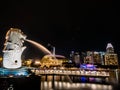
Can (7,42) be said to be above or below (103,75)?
above

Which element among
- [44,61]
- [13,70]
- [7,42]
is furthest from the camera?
[44,61]

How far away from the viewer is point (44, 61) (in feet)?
221

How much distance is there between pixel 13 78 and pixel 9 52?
10.1 meters

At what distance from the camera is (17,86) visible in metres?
23.0

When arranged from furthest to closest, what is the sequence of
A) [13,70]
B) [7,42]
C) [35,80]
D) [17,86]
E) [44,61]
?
[44,61] < [7,42] < [13,70] < [35,80] < [17,86]

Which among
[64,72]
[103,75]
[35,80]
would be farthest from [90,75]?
[35,80]

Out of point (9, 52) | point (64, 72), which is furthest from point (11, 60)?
point (64, 72)

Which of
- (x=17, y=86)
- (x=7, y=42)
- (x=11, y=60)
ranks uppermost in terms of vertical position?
(x=7, y=42)

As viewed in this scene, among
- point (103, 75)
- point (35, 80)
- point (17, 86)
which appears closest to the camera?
point (17, 86)

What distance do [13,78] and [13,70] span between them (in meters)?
6.72

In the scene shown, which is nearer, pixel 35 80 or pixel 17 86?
pixel 17 86

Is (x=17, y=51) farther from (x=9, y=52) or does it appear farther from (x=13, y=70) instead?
(x=13, y=70)

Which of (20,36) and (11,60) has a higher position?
(20,36)

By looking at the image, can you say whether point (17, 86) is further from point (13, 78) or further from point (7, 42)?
point (7, 42)
